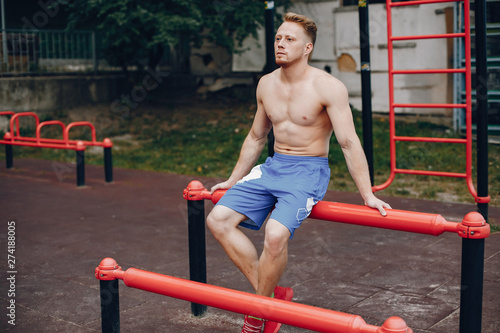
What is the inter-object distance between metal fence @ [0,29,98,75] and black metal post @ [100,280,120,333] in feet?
38.4

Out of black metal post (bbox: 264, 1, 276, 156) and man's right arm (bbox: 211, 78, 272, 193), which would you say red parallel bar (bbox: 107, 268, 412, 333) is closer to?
man's right arm (bbox: 211, 78, 272, 193)

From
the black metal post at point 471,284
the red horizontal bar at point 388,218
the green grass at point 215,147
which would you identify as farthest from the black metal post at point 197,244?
the green grass at point 215,147

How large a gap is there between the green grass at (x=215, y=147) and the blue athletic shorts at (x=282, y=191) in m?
4.04

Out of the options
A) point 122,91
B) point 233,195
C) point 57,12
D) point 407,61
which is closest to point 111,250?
point 233,195

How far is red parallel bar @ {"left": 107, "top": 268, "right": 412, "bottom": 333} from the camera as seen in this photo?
7.29ft

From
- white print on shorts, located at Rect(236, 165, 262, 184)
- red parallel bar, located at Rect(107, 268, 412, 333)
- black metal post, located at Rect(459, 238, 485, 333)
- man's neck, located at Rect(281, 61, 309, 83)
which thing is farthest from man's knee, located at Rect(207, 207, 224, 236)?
black metal post, located at Rect(459, 238, 485, 333)

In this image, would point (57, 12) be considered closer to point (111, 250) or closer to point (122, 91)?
point (122, 91)

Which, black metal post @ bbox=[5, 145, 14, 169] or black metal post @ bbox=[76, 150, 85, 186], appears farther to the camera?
black metal post @ bbox=[5, 145, 14, 169]

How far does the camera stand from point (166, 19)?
38.1 ft

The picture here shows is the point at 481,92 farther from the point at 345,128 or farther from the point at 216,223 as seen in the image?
the point at 216,223

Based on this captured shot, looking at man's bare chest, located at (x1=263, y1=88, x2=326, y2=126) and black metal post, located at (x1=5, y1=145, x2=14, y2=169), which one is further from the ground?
man's bare chest, located at (x1=263, y1=88, x2=326, y2=126)

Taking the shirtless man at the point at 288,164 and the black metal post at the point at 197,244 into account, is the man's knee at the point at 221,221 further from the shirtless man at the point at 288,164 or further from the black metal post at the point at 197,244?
the black metal post at the point at 197,244

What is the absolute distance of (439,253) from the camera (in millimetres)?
5090

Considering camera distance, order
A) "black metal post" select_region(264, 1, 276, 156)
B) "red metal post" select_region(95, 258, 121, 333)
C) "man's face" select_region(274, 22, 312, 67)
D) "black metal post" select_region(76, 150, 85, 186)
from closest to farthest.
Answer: "red metal post" select_region(95, 258, 121, 333) → "man's face" select_region(274, 22, 312, 67) → "black metal post" select_region(264, 1, 276, 156) → "black metal post" select_region(76, 150, 85, 186)
